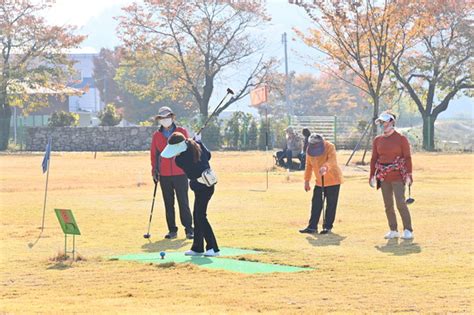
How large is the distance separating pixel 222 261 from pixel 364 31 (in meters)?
31.9

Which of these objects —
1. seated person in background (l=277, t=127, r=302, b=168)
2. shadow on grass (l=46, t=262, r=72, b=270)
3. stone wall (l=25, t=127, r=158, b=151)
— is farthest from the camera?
stone wall (l=25, t=127, r=158, b=151)

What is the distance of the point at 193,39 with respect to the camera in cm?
6328

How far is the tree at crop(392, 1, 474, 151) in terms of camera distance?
2293 inches

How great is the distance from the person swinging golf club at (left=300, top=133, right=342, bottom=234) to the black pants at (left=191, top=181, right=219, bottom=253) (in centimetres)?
319

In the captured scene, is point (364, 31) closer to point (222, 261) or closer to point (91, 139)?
point (91, 139)

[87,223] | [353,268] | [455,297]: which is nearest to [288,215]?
[87,223]

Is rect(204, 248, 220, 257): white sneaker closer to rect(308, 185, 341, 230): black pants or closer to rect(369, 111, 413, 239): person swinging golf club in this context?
rect(369, 111, 413, 239): person swinging golf club

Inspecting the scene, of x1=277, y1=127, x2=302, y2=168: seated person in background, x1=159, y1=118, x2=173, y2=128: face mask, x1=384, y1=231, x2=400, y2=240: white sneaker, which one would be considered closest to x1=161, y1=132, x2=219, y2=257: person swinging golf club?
x1=159, y1=118, x2=173, y2=128: face mask

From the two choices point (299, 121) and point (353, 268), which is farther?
point (299, 121)

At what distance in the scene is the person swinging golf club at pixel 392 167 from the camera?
16.1 meters

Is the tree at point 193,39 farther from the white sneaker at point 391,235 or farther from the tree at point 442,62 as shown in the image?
the white sneaker at point 391,235

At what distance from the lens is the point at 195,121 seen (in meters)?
61.7

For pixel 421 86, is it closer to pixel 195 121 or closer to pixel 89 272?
pixel 195 121

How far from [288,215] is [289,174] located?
1398cm
